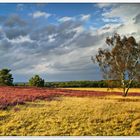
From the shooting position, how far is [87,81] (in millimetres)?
5926

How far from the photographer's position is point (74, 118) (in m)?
5.67

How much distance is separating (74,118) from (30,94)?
0.72 m

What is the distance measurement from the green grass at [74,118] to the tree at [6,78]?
374 millimetres

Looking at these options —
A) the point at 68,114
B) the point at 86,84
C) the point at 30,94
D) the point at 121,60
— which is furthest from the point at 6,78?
the point at 121,60

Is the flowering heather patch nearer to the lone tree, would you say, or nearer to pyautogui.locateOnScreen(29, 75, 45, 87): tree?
pyautogui.locateOnScreen(29, 75, 45, 87): tree

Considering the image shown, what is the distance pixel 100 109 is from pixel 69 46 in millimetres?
932

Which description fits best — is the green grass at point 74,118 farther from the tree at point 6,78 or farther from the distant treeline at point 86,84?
the tree at point 6,78

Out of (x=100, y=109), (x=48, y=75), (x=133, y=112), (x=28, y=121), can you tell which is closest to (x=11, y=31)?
(x=48, y=75)

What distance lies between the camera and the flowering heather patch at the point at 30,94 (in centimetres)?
581

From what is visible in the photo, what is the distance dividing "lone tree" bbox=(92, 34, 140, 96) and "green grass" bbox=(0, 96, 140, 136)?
30cm

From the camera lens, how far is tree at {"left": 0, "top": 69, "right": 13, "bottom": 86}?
19.1ft

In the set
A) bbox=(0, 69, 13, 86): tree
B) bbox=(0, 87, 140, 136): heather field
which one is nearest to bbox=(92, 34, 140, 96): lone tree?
bbox=(0, 87, 140, 136): heather field

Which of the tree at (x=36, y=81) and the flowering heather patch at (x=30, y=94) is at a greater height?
the tree at (x=36, y=81)

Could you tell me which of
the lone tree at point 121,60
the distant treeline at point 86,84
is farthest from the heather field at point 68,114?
the lone tree at point 121,60
